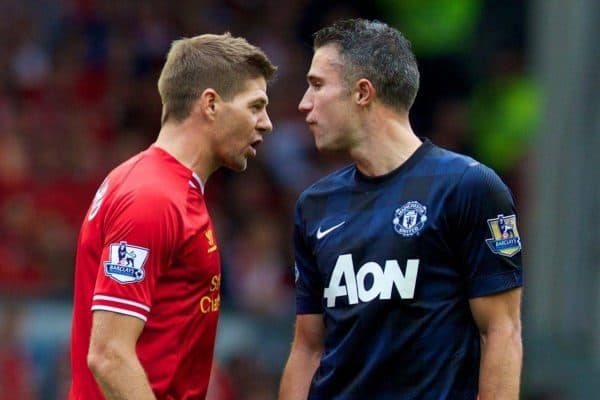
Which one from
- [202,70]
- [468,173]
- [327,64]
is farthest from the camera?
[327,64]

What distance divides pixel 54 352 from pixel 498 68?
4.26 m

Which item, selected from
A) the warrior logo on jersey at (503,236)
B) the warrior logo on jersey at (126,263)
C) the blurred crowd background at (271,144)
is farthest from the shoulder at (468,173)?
the blurred crowd background at (271,144)

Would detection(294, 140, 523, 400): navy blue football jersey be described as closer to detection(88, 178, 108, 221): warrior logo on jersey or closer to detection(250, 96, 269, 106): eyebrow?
detection(250, 96, 269, 106): eyebrow

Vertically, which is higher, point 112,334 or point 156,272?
Answer: point 156,272

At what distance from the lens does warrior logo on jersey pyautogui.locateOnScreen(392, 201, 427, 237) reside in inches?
208

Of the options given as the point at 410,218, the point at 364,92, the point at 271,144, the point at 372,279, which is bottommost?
the point at 372,279

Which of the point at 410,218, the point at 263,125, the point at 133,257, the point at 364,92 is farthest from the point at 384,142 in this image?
the point at 133,257

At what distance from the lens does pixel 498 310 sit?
5184 millimetres

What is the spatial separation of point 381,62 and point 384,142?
0.94 ft

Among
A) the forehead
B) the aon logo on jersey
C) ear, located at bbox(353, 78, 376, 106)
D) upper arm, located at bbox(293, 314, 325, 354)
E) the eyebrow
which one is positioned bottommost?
upper arm, located at bbox(293, 314, 325, 354)

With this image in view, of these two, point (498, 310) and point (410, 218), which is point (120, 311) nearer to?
point (410, 218)

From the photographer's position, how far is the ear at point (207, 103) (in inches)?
214

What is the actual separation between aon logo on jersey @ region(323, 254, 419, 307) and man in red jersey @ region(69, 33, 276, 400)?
16.9 inches

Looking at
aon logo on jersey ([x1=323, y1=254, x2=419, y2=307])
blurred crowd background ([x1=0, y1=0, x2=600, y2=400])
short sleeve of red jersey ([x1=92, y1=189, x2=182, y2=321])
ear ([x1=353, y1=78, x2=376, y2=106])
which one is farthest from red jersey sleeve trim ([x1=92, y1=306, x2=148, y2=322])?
blurred crowd background ([x1=0, y1=0, x2=600, y2=400])
